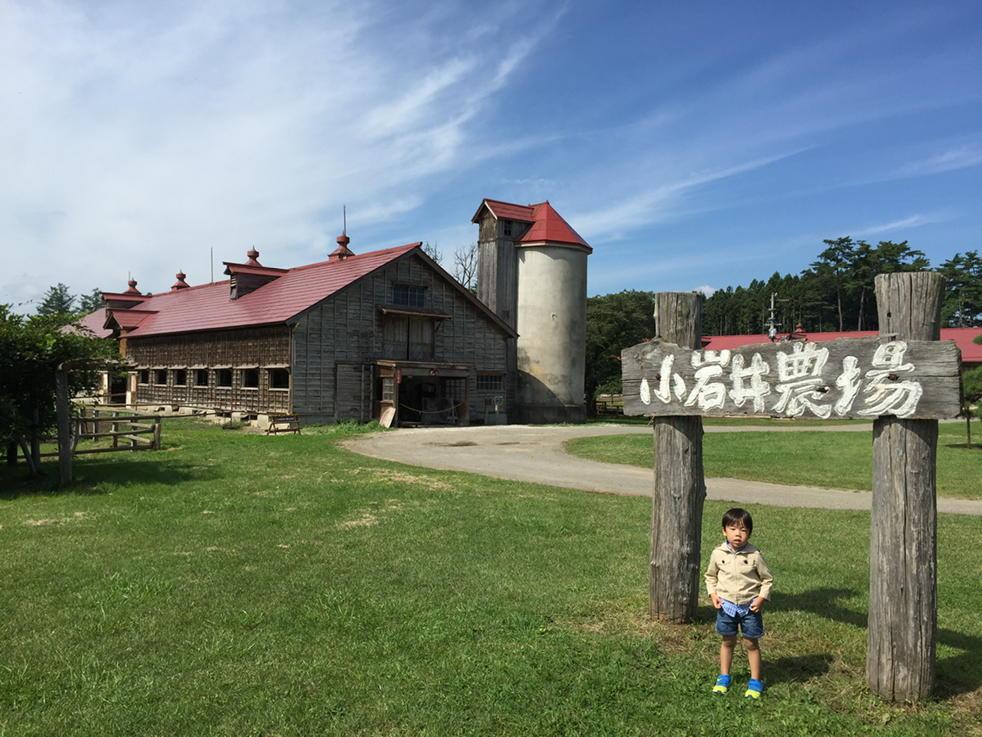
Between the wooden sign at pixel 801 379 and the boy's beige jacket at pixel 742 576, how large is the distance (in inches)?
41.7

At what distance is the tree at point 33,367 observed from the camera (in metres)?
13.1

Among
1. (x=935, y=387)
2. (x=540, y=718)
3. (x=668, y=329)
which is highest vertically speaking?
(x=668, y=329)

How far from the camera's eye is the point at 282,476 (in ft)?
47.0

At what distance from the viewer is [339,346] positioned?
30109 millimetres

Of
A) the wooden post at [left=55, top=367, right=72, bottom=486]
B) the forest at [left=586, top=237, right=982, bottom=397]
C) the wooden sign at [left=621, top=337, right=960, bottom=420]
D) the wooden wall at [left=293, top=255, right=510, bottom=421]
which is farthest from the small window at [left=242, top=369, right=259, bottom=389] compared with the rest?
the forest at [left=586, top=237, right=982, bottom=397]

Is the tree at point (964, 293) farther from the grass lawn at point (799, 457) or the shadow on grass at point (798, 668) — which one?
the shadow on grass at point (798, 668)

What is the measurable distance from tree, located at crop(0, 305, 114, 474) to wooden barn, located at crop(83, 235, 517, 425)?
14570mm

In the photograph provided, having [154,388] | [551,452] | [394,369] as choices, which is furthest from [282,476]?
[154,388]

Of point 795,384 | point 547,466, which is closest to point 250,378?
point 547,466

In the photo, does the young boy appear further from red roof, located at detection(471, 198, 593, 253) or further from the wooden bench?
red roof, located at detection(471, 198, 593, 253)

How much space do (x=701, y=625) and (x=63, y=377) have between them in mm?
11971

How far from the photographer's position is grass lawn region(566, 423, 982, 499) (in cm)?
1582

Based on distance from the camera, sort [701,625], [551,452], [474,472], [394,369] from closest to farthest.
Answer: [701,625] < [474,472] < [551,452] < [394,369]

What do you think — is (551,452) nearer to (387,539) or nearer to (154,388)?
(387,539)
